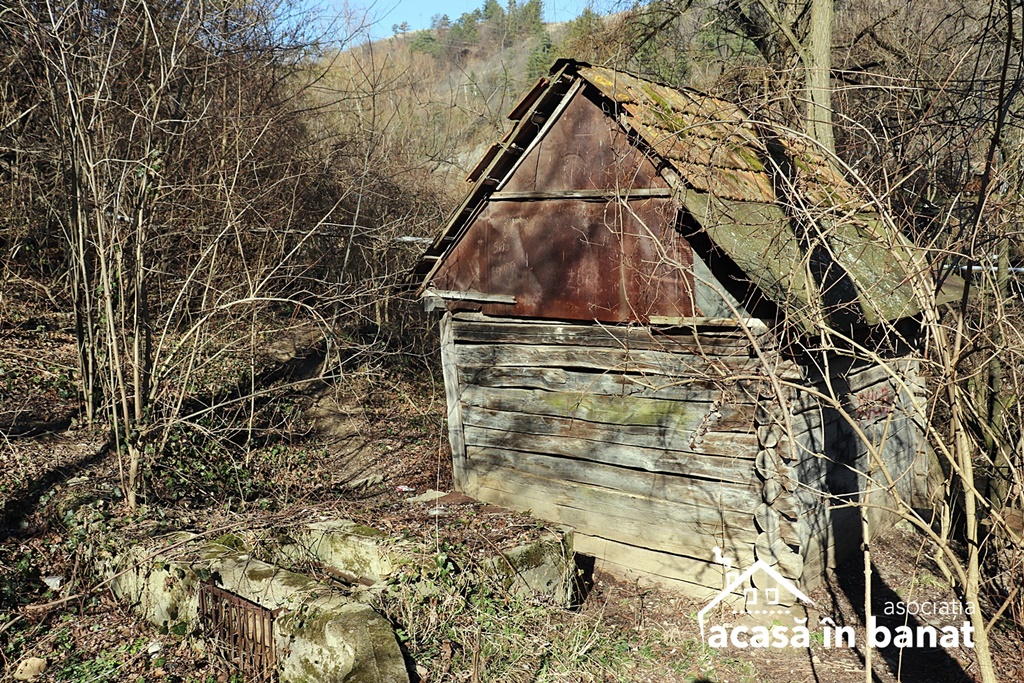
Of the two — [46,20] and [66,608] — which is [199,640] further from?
[46,20]

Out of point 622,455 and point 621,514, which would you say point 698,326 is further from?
point 621,514

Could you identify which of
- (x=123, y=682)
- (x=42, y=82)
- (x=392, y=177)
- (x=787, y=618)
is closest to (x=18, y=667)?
(x=123, y=682)

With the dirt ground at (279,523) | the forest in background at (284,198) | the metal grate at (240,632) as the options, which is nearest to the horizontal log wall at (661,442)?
the dirt ground at (279,523)

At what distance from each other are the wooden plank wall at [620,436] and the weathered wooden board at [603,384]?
0.01 m

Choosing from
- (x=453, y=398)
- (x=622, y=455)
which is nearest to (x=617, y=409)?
(x=622, y=455)

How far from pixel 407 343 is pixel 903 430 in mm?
7888

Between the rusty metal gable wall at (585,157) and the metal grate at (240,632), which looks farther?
the rusty metal gable wall at (585,157)

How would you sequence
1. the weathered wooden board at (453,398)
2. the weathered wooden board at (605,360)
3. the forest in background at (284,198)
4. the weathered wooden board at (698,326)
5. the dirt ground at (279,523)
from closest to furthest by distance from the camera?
1. the forest in background at (284,198)
2. the dirt ground at (279,523)
3. the weathered wooden board at (698,326)
4. the weathered wooden board at (605,360)
5. the weathered wooden board at (453,398)

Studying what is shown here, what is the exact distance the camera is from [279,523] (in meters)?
6.95

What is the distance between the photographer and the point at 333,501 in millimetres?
7887

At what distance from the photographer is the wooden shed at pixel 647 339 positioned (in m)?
6.59

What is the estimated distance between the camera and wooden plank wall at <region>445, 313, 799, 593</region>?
6.85 metres

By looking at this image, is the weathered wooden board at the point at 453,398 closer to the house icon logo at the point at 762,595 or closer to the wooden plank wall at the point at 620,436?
the wooden plank wall at the point at 620,436
